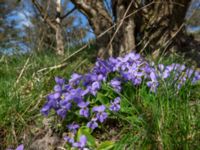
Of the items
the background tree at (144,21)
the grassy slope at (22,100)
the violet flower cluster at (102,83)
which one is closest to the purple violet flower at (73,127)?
the violet flower cluster at (102,83)

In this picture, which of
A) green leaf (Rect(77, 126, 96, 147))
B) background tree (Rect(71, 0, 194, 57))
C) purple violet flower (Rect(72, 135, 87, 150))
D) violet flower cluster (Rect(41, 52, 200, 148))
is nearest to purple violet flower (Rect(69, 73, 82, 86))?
violet flower cluster (Rect(41, 52, 200, 148))

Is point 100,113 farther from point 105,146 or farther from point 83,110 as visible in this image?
point 105,146

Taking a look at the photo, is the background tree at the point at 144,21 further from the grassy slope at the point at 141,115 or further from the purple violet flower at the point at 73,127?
the purple violet flower at the point at 73,127

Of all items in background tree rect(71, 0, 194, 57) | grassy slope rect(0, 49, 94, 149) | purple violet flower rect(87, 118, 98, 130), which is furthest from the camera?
background tree rect(71, 0, 194, 57)

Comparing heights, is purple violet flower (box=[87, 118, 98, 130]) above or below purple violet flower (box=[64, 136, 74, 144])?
above

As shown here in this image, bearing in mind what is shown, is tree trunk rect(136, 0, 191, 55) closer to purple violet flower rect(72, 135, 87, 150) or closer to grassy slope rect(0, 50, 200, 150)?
grassy slope rect(0, 50, 200, 150)

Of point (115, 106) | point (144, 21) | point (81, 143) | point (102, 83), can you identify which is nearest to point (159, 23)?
point (144, 21)
